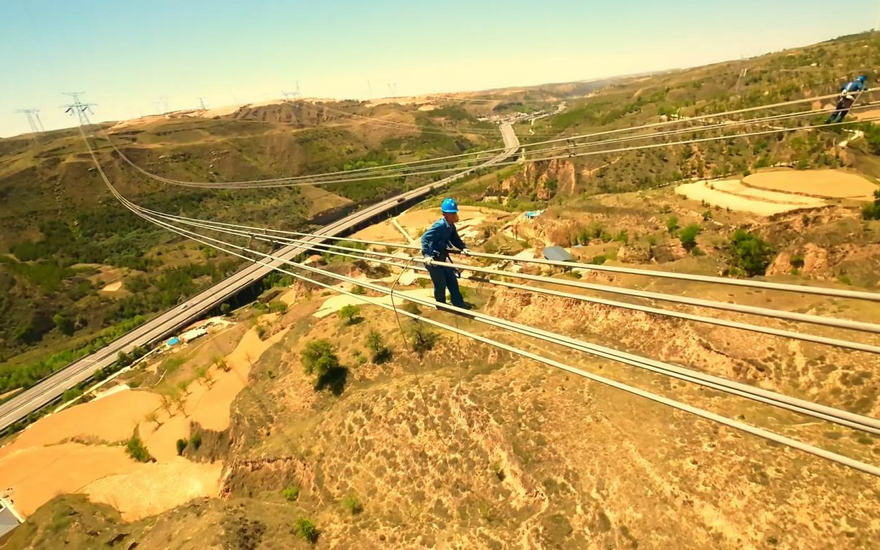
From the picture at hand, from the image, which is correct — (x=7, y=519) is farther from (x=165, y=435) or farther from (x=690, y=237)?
(x=690, y=237)

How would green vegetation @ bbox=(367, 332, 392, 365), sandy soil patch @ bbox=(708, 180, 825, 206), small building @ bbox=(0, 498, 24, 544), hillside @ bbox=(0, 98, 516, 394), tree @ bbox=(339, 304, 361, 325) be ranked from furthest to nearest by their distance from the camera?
hillside @ bbox=(0, 98, 516, 394)
sandy soil patch @ bbox=(708, 180, 825, 206)
tree @ bbox=(339, 304, 361, 325)
small building @ bbox=(0, 498, 24, 544)
green vegetation @ bbox=(367, 332, 392, 365)

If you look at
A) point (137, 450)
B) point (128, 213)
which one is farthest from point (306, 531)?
point (128, 213)

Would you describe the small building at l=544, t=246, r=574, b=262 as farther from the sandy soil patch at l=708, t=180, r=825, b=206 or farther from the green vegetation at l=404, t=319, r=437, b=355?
the sandy soil patch at l=708, t=180, r=825, b=206

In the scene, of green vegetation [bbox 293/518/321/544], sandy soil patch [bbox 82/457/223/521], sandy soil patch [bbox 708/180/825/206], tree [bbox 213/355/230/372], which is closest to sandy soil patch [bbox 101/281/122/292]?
tree [bbox 213/355/230/372]

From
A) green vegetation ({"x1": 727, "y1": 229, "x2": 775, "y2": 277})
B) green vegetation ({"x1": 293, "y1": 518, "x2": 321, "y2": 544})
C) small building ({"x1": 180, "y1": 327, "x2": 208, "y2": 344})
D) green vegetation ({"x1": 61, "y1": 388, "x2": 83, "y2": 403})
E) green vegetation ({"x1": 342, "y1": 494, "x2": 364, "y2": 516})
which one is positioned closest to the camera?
green vegetation ({"x1": 293, "y1": 518, "x2": 321, "y2": 544})

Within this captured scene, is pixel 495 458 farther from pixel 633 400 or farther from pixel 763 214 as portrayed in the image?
pixel 763 214

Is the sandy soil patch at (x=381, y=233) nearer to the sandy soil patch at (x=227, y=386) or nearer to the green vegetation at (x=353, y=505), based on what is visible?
the sandy soil patch at (x=227, y=386)

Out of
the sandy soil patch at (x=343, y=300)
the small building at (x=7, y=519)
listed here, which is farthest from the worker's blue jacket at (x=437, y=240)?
the small building at (x=7, y=519)
